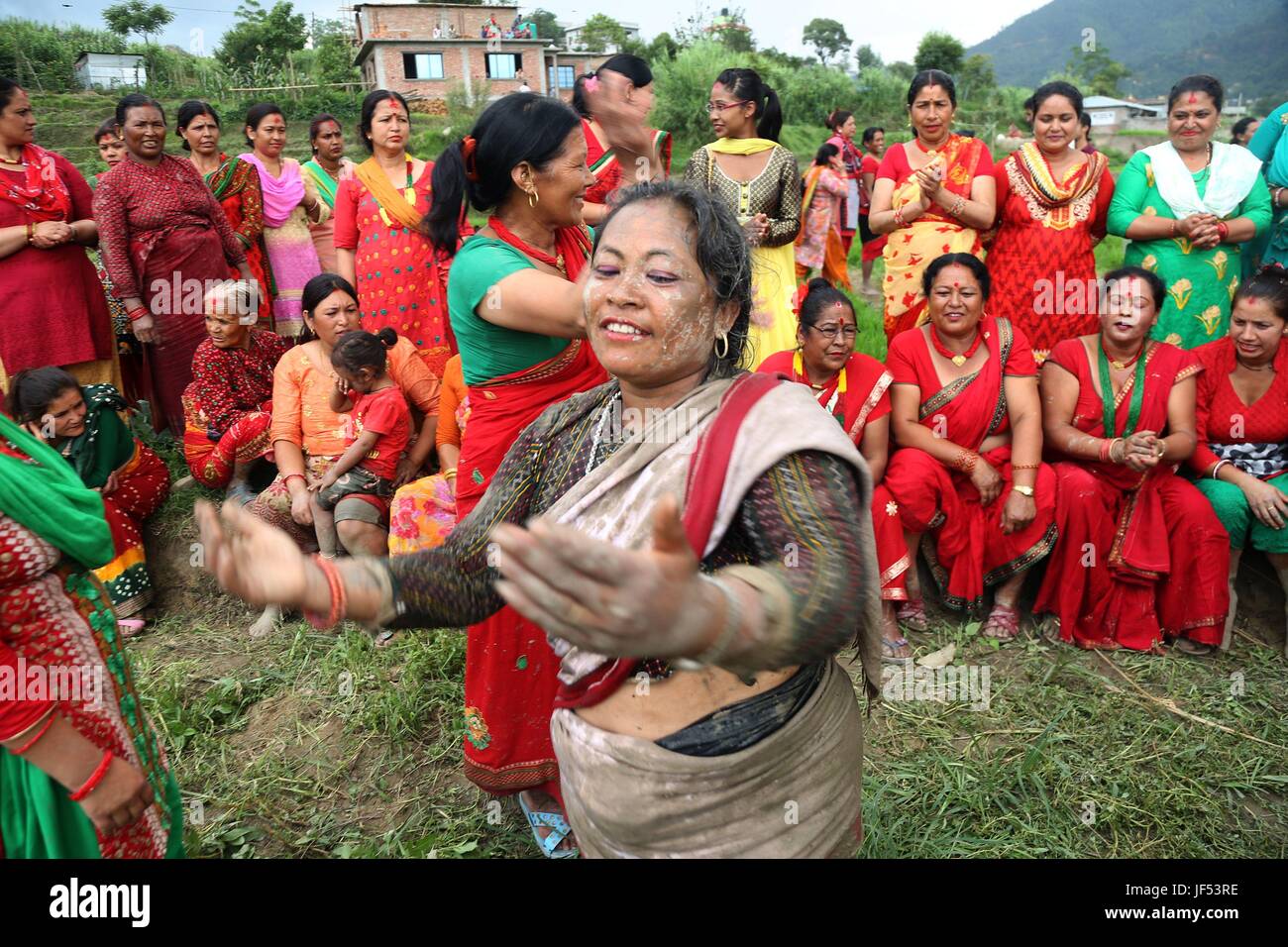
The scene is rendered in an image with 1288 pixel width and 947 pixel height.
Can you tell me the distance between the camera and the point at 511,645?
8.76 feet

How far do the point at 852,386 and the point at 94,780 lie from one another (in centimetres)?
325

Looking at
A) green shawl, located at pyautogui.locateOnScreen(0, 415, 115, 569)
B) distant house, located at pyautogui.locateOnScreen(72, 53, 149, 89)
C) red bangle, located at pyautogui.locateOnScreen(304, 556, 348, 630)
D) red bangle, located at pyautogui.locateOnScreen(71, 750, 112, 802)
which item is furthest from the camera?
distant house, located at pyautogui.locateOnScreen(72, 53, 149, 89)

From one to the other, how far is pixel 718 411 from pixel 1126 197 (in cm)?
412

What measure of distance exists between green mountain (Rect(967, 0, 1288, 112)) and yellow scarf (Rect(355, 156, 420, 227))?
346 ft

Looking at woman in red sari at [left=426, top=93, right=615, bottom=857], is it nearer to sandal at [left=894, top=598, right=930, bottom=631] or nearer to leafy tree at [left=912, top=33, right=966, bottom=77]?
sandal at [left=894, top=598, right=930, bottom=631]

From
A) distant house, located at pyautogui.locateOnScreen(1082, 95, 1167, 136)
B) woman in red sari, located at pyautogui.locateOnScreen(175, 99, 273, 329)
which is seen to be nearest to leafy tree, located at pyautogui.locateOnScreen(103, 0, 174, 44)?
woman in red sari, located at pyautogui.locateOnScreen(175, 99, 273, 329)

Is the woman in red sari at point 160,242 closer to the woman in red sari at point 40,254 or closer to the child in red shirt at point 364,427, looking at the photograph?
the woman in red sari at point 40,254

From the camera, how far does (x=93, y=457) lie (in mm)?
4551

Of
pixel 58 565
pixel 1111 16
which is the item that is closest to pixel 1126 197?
pixel 58 565

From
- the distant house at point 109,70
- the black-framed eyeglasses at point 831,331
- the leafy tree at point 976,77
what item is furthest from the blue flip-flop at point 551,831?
the leafy tree at point 976,77

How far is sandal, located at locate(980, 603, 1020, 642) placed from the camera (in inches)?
162

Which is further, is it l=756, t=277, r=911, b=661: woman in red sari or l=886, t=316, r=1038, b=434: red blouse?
l=886, t=316, r=1038, b=434: red blouse

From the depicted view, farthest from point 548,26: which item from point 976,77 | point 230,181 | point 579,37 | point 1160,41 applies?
point 1160,41
